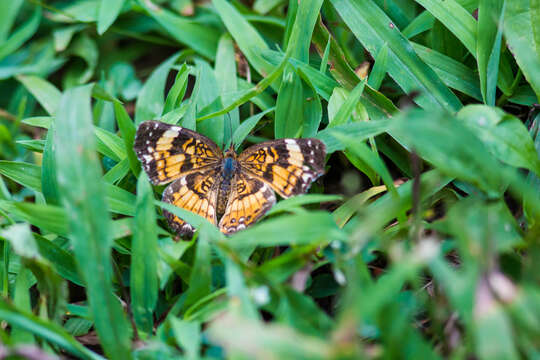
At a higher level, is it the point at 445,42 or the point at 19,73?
the point at 445,42

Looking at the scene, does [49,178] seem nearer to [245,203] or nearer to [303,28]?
[245,203]

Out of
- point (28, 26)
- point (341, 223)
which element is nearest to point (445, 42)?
point (341, 223)

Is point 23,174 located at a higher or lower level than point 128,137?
lower

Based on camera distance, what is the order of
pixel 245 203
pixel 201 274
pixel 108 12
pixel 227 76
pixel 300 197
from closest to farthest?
pixel 201 274 → pixel 300 197 → pixel 245 203 → pixel 227 76 → pixel 108 12

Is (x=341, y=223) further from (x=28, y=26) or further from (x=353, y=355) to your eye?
(x=28, y=26)

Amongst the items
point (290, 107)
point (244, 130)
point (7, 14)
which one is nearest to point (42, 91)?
point (7, 14)
